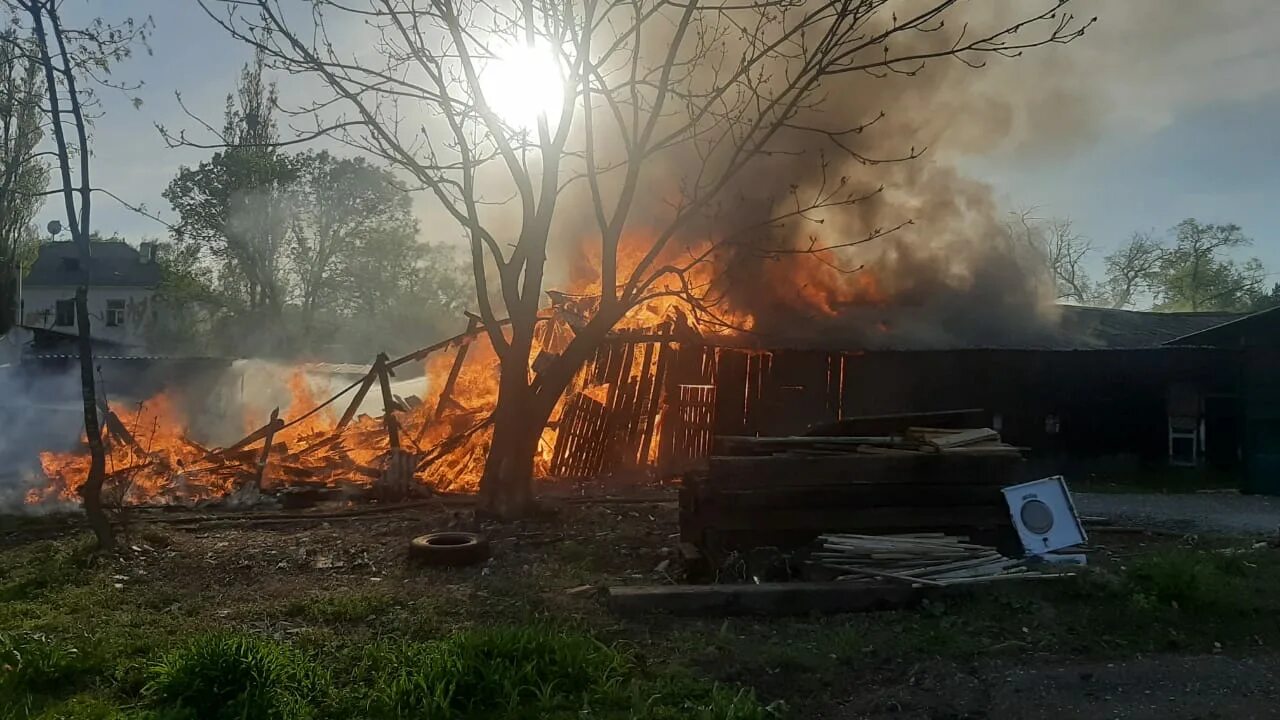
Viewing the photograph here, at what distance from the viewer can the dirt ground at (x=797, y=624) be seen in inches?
197

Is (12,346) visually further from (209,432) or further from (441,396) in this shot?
(441,396)

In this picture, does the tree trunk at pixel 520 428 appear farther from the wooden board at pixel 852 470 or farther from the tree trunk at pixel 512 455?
the wooden board at pixel 852 470

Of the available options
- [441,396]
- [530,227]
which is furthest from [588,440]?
[530,227]

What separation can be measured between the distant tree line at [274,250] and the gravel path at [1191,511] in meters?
26.5

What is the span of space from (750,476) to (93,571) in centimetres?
575

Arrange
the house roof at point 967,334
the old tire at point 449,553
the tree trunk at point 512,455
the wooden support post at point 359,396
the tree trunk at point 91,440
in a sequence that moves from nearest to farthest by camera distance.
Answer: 1. the old tire at point 449,553
2. the tree trunk at point 91,440
3. the tree trunk at point 512,455
4. the wooden support post at point 359,396
5. the house roof at point 967,334

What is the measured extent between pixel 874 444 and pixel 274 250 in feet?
113

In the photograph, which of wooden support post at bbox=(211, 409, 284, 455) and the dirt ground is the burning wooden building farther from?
the dirt ground

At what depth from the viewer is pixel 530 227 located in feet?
34.2

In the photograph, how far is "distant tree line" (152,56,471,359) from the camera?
115ft

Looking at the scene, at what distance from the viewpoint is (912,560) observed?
679 centimetres

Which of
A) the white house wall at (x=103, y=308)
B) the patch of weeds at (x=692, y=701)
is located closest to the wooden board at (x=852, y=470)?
the patch of weeds at (x=692, y=701)

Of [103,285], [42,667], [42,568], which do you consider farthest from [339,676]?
[103,285]

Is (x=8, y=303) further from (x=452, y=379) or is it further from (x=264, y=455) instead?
(x=452, y=379)
